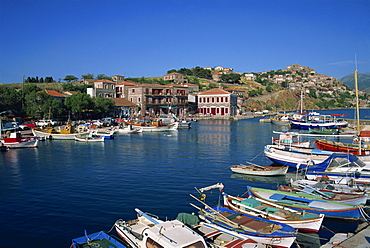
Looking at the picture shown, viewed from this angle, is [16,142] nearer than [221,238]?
No

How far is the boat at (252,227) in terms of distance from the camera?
35.6 feet

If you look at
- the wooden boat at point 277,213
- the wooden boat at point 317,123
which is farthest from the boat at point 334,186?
the wooden boat at point 317,123

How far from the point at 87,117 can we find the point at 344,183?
183 feet

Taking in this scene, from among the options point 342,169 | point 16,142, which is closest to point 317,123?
point 342,169

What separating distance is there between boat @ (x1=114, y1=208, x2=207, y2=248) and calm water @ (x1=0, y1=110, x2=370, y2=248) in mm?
2352

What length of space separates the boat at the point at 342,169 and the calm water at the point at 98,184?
7.88 feet

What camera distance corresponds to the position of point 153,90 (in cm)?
8394

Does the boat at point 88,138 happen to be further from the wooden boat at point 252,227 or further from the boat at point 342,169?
the wooden boat at point 252,227

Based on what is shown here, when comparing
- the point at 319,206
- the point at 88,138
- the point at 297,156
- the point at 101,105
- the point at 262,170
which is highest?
the point at 101,105

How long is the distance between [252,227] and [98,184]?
12.2m

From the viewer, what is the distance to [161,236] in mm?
9906

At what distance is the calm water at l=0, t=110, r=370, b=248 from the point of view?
1402 cm

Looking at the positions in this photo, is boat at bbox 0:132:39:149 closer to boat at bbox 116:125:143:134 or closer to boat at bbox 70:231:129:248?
boat at bbox 116:125:143:134

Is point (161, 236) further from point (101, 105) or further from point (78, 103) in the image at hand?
point (101, 105)
